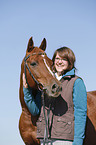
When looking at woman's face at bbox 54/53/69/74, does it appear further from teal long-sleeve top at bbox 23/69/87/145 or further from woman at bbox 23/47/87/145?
teal long-sleeve top at bbox 23/69/87/145

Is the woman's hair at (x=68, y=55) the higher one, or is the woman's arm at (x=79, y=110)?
the woman's hair at (x=68, y=55)

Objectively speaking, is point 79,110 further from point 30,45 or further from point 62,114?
point 30,45

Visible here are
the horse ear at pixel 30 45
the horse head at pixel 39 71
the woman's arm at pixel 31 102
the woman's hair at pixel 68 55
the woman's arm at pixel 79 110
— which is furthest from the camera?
the horse ear at pixel 30 45

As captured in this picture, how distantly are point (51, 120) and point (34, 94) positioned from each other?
2.77 ft

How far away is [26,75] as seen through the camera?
11.4 ft

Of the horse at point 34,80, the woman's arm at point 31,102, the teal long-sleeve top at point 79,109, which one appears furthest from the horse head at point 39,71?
the teal long-sleeve top at point 79,109

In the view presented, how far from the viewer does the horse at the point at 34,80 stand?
2.95 metres

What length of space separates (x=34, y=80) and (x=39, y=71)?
19cm

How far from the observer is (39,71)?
326 centimetres

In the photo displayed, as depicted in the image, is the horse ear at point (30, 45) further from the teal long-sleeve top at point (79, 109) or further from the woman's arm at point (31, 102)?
the teal long-sleeve top at point (79, 109)

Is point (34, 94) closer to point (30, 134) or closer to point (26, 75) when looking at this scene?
point (26, 75)

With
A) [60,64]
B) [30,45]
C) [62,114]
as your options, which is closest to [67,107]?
[62,114]

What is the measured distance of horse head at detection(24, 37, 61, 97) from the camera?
2938 millimetres

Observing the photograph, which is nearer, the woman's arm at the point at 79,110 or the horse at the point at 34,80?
the woman's arm at the point at 79,110
